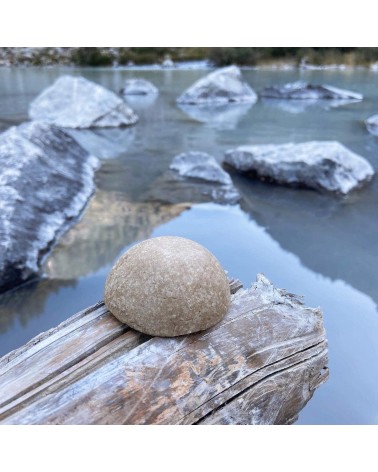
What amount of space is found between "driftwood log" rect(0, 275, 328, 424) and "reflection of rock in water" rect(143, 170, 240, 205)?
373 centimetres

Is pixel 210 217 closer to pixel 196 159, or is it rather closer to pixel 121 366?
pixel 196 159

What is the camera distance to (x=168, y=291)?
209 cm

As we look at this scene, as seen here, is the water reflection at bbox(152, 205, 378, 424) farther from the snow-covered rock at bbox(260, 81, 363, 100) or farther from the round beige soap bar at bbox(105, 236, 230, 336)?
the snow-covered rock at bbox(260, 81, 363, 100)

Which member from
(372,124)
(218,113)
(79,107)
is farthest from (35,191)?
(218,113)

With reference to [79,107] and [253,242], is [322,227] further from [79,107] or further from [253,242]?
[79,107]

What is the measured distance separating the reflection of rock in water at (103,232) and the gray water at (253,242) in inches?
0.5

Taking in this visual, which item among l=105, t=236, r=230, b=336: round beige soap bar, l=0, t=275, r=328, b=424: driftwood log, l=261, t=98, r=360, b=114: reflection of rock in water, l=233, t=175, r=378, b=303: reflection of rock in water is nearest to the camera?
l=0, t=275, r=328, b=424: driftwood log

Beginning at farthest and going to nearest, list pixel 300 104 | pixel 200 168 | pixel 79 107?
pixel 300 104 → pixel 79 107 → pixel 200 168

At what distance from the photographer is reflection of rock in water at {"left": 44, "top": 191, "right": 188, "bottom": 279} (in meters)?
4.37

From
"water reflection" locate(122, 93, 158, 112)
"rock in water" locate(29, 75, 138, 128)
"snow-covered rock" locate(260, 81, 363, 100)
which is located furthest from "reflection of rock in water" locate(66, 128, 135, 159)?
"snow-covered rock" locate(260, 81, 363, 100)

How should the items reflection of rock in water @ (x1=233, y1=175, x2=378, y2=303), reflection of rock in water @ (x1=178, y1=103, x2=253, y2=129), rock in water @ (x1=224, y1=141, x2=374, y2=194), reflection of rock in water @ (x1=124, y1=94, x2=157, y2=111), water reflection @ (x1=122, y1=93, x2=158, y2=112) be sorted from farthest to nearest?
reflection of rock in water @ (x1=124, y1=94, x2=157, y2=111), water reflection @ (x1=122, y1=93, x2=158, y2=112), reflection of rock in water @ (x1=178, y1=103, x2=253, y2=129), rock in water @ (x1=224, y1=141, x2=374, y2=194), reflection of rock in water @ (x1=233, y1=175, x2=378, y2=303)

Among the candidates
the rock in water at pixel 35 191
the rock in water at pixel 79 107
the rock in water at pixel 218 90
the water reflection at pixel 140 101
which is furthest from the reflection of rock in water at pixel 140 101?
the rock in water at pixel 35 191

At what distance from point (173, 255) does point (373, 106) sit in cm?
1196

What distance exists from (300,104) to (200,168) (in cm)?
894
